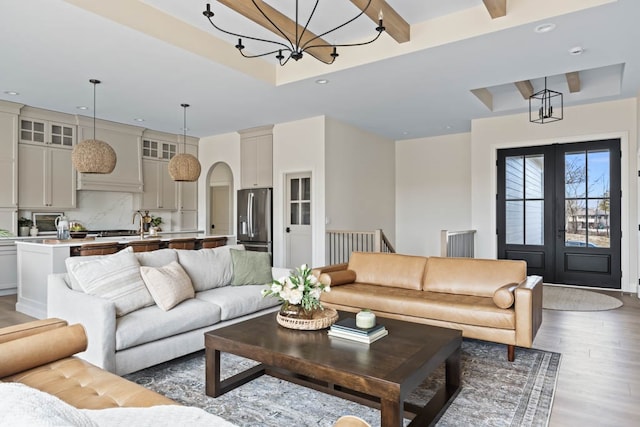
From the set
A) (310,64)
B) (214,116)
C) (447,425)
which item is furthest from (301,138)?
(447,425)

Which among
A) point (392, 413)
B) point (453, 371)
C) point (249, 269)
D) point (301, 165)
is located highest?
point (301, 165)

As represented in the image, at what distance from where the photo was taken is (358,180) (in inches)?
304

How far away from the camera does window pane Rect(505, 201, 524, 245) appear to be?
6.94m

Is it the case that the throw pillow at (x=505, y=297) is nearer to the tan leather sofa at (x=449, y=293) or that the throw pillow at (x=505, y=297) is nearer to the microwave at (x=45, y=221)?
the tan leather sofa at (x=449, y=293)

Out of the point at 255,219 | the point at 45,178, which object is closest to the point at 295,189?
the point at 255,219

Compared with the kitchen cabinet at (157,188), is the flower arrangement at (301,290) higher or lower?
lower

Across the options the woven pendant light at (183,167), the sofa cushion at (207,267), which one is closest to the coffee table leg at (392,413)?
the sofa cushion at (207,267)

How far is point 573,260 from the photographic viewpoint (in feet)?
21.4

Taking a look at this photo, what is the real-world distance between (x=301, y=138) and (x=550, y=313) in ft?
14.9

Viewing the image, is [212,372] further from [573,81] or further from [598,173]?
[598,173]

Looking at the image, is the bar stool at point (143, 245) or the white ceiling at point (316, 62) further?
the bar stool at point (143, 245)

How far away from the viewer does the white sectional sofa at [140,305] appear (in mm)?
2711

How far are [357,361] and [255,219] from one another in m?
5.66

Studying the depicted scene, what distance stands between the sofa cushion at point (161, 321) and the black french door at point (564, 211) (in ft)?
18.3
